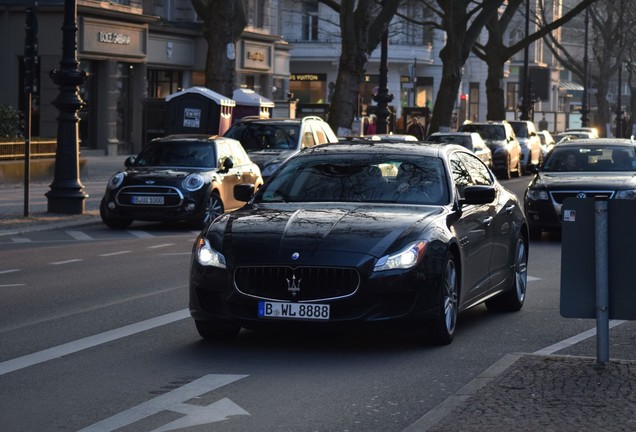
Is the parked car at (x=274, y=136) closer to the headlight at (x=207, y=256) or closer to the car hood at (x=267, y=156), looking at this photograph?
the car hood at (x=267, y=156)

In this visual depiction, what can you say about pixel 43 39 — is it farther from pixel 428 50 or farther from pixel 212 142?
pixel 428 50

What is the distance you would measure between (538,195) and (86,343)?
11.7 m

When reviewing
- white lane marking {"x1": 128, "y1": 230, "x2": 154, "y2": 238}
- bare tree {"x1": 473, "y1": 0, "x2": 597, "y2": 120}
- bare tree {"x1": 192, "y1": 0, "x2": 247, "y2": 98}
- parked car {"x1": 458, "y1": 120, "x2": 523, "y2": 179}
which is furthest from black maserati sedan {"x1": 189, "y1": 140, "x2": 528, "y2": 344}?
bare tree {"x1": 473, "y1": 0, "x2": 597, "y2": 120}

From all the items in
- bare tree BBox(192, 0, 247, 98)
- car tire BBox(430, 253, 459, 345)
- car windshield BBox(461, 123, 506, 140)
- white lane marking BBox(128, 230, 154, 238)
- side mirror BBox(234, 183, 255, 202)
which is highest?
bare tree BBox(192, 0, 247, 98)

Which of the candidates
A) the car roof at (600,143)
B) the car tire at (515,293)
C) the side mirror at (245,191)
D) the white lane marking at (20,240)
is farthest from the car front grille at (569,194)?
the side mirror at (245,191)

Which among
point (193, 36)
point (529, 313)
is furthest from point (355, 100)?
point (529, 313)

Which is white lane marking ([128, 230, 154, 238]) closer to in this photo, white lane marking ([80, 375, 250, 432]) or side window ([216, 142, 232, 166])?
side window ([216, 142, 232, 166])

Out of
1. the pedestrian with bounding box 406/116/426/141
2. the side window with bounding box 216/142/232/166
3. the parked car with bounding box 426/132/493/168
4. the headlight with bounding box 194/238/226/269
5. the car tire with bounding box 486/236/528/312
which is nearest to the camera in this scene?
the headlight with bounding box 194/238/226/269

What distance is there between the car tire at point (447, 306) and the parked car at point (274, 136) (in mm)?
17435

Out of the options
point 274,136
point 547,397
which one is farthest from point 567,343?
point 274,136

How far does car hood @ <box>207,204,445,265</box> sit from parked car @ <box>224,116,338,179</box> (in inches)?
Answer: 686

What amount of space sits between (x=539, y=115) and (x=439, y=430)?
286 ft

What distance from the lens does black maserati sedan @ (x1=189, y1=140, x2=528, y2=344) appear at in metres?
9.62

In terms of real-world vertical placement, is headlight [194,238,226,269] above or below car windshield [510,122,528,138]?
below
